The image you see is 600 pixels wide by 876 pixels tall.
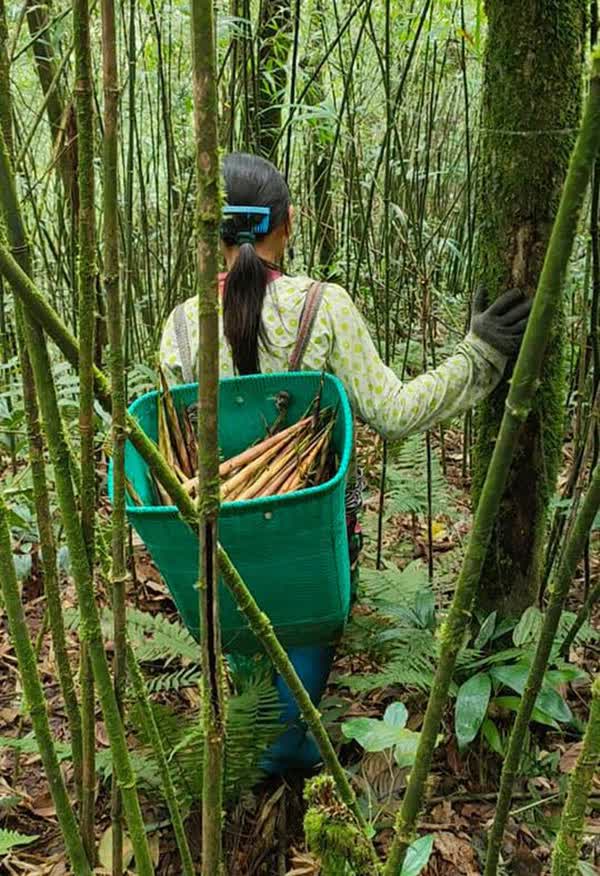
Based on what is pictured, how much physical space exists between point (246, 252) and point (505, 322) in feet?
1.54

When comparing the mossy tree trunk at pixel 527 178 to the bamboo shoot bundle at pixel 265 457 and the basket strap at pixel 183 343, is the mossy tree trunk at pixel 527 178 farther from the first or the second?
the basket strap at pixel 183 343

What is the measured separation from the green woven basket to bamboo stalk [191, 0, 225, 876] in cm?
40

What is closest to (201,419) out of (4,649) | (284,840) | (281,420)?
(281,420)

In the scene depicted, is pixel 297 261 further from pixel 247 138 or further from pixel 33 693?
pixel 33 693

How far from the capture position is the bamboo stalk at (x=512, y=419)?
420 millimetres

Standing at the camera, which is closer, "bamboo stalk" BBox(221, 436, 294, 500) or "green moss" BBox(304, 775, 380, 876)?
"green moss" BBox(304, 775, 380, 876)

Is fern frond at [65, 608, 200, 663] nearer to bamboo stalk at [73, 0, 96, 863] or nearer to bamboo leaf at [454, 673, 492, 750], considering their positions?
bamboo leaf at [454, 673, 492, 750]

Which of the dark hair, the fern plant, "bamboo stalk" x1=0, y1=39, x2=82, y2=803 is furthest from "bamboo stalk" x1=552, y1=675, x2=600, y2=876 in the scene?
the dark hair

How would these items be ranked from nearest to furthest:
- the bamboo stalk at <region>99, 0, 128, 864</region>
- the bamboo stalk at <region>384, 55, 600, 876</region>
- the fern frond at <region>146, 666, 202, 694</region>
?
the bamboo stalk at <region>384, 55, 600, 876</region> → the bamboo stalk at <region>99, 0, 128, 864</region> → the fern frond at <region>146, 666, 202, 694</region>

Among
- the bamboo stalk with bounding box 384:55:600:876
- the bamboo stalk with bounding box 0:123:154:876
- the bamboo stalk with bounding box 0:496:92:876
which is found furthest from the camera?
the bamboo stalk with bounding box 0:496:92:876

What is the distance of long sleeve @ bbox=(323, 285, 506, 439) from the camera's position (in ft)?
4.74

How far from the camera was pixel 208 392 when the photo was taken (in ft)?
1.63

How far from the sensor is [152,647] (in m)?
1.71

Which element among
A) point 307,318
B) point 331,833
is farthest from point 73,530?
point 307,318
